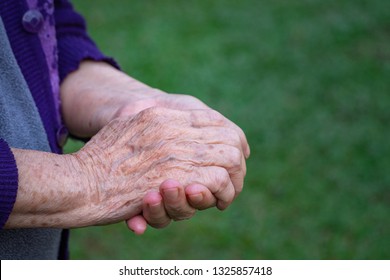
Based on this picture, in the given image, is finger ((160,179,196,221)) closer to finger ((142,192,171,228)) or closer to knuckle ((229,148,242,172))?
finger ((142,192,171,228))

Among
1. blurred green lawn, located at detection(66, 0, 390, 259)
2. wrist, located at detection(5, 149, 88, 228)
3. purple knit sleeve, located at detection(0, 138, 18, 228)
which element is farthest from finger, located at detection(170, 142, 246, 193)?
blurred green lawn, located at detection(66, 0, 390, 259)

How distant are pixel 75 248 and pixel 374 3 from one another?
11.6 feet

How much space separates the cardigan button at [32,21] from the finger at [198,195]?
53 cm

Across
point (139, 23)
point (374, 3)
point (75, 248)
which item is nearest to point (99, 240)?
point (75, 248)

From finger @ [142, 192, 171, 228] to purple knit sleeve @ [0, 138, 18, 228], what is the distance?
283 millimetres

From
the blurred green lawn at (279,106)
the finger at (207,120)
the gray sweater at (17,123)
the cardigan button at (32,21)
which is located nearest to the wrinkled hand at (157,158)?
the finger at (207,120)

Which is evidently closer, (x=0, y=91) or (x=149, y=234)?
(x=0, y=91)

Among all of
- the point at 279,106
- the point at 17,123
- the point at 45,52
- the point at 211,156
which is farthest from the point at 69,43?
the point at 279,106

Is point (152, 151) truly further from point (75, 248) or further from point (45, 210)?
point (75, 248)

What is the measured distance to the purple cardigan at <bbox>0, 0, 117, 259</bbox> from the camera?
1.38 m

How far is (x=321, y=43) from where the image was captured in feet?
15.7

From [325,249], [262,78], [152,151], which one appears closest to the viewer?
[152,151]

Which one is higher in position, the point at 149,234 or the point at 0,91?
the point at 0,91

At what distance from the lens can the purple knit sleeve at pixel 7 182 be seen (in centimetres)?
112
